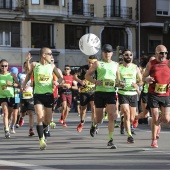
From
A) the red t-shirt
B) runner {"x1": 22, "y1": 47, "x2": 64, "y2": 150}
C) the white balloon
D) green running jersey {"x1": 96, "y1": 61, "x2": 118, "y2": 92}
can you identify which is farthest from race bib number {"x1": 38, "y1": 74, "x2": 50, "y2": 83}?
the white balloon

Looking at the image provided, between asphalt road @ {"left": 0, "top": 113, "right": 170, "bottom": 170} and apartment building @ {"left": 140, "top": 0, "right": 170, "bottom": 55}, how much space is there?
36.0 m

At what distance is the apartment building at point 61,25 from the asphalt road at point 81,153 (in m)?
30.2

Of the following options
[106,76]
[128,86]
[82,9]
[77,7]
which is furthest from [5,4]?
[106,76]

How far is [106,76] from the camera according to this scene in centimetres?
1178

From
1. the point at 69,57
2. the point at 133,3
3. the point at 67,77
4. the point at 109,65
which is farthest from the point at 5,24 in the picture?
the point at 109,65

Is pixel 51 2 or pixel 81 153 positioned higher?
pixel 51 2

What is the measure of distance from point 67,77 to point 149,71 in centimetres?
819

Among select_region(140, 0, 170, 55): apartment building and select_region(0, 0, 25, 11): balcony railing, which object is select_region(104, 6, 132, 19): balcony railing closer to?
select_region(140, 0, 170, 55): apartment building

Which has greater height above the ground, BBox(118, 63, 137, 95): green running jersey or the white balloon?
the white balloon

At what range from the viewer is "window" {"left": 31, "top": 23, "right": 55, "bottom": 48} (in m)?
45.5

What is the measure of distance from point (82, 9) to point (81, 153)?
124 feet

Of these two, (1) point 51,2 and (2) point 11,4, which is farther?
(1) point 51,2

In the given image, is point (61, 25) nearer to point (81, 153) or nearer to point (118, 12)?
point (118, 12)

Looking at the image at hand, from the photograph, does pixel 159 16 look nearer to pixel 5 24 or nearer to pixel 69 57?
pixel 69 57
